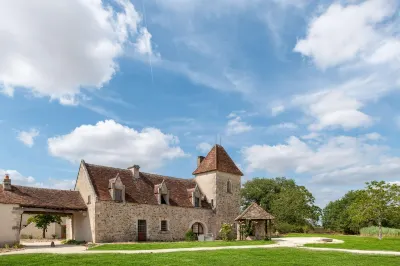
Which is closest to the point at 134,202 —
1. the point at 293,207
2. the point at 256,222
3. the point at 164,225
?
the point at 164,225

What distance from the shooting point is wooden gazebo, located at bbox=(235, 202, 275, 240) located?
30141 mm

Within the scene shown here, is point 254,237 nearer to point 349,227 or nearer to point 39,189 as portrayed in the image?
point 39,189

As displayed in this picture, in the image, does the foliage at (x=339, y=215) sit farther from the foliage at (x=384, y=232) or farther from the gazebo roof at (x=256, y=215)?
the gazebo roof at (x=256, y=215)

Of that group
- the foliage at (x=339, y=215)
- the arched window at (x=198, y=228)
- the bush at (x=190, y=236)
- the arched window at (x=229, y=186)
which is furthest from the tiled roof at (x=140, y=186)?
the foliage at (x=339, y=215)

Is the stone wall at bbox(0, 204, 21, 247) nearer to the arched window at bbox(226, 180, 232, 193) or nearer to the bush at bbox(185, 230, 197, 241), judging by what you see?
the bush at bbox(185, 230, 197, 241)

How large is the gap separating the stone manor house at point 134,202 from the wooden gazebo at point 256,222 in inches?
192

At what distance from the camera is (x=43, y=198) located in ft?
91.0

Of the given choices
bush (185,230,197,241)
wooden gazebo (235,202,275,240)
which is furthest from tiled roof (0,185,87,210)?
wooden gazebo (235,202,275,240)

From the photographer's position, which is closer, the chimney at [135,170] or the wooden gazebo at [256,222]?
the wooden gazebo at [256,222]

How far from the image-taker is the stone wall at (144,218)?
1113 inches

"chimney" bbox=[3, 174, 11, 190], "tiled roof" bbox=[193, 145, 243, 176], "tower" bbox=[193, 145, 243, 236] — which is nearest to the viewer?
"chimney" bbox=[3, 174, 11, 190]

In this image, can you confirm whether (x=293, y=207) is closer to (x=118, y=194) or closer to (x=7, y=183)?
(x=118, y=194)

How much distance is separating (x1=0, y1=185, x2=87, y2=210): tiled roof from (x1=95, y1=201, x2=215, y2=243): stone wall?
2117 millimetres

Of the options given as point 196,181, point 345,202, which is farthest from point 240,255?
point 345,202
